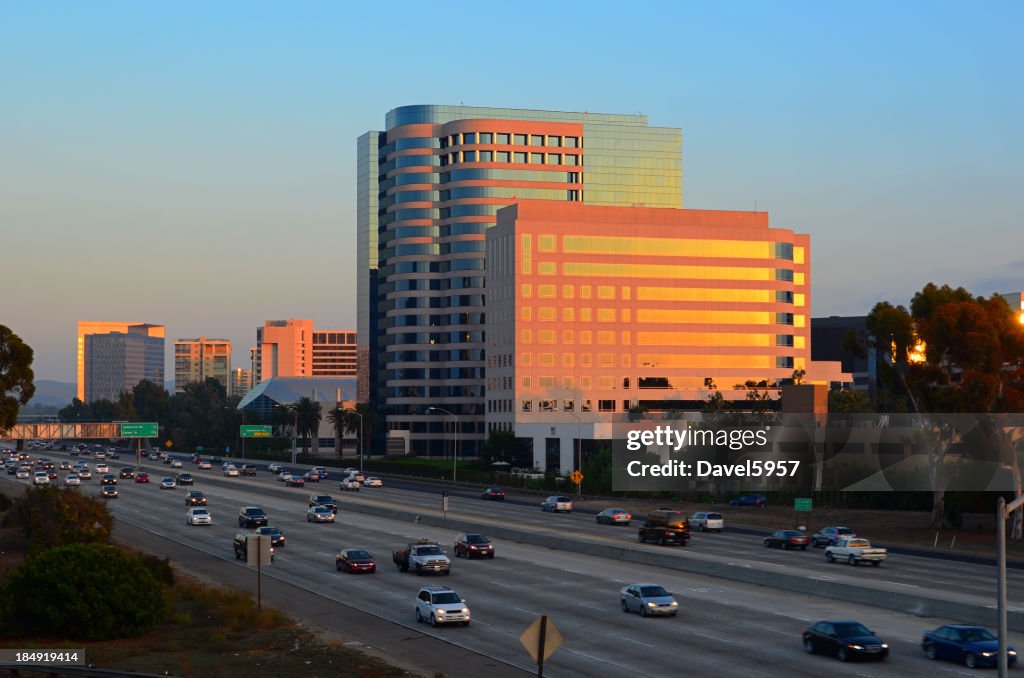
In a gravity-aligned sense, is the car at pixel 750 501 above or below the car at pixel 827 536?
below

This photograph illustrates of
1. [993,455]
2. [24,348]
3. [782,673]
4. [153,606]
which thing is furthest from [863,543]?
[24,348]

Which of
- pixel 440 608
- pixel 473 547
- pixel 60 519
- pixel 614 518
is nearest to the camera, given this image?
pixel 440 608

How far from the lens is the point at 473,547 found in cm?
6569

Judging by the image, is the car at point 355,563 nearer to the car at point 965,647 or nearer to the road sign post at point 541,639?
the car at point 965,647

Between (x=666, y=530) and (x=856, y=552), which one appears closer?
(x=856, y=552)

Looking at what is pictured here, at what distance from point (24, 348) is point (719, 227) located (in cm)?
10277

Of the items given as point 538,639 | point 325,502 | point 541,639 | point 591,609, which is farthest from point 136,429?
point 541,639

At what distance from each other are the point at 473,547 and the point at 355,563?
27.2ft

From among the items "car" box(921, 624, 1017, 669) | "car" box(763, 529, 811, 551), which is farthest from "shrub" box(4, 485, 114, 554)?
"car" box(921, 624, 1017, 669)

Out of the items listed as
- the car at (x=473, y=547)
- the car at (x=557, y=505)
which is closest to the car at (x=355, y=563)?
the car at (x=473, y=547)

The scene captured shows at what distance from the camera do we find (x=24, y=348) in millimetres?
99375

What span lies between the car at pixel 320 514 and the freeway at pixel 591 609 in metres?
4.72

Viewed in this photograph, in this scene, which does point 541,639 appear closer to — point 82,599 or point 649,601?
point 649,601

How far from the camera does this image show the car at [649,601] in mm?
44750
